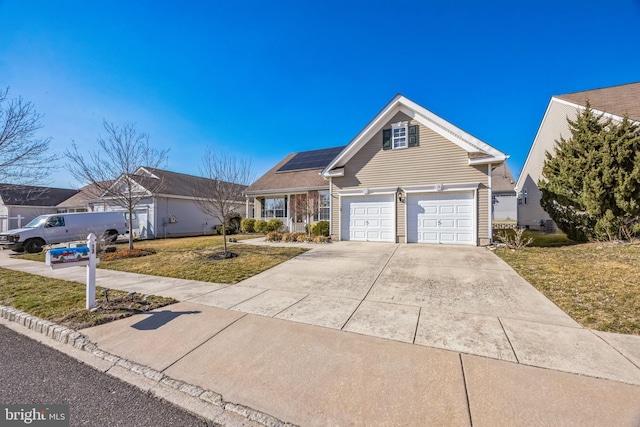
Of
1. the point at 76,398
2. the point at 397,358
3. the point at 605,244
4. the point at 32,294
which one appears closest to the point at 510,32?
the point at 605,244

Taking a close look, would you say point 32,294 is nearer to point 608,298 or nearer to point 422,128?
point 608,298

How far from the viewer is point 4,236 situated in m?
13.0

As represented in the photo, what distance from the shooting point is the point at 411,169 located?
1191 centimetres

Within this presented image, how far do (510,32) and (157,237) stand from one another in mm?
23663

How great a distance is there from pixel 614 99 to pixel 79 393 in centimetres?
2328

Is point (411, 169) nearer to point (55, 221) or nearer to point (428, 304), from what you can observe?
point (428, 304)

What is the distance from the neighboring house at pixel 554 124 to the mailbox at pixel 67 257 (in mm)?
18611

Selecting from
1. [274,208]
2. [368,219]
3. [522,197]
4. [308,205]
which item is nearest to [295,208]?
[308,205]

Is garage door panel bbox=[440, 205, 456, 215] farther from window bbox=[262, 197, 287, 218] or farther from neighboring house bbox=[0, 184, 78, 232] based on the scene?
neighboring house bbox=[0, 184, 78, 232]

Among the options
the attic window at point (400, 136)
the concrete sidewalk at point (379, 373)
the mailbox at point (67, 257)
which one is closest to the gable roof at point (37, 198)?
the mailbox at point (67, 257)

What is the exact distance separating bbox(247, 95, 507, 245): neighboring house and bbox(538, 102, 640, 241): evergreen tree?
3.15 metres

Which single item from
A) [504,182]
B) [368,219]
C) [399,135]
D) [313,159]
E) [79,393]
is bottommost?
[79,393]

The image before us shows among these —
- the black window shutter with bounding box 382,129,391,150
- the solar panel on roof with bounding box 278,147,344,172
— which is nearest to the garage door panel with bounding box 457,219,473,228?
the black window shutter with bounding box 382,129,391,150

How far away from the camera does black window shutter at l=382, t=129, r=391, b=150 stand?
1243cm
